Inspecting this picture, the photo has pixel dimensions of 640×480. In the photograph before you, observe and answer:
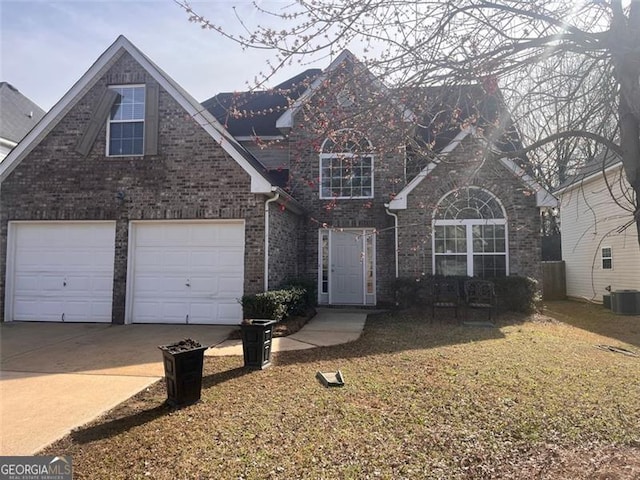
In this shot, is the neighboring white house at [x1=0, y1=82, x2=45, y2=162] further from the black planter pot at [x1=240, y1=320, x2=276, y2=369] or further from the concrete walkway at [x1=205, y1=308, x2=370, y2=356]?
the black planter pot at [x1=240, y1=320, x2=276, y2=369]

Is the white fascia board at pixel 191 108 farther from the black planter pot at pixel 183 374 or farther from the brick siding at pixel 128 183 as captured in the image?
the black planter pot at pixel 183 374

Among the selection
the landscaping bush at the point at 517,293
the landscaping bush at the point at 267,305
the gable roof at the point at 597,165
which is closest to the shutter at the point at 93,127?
the landscaping bush at the point at 267,305

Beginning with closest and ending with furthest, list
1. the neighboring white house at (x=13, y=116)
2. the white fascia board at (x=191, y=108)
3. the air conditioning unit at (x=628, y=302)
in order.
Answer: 1. the white fascia board at (x=191, y=108)
2. the air conditioning unit at (x=628, y=302)
3. the neighboring white house at (x=13, y=116)

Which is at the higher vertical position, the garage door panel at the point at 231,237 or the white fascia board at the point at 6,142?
the white fascia board at the point at 6,142

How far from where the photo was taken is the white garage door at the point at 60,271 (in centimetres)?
995

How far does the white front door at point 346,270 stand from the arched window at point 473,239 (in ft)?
7.76

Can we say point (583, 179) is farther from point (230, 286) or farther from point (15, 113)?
point (15, 113)

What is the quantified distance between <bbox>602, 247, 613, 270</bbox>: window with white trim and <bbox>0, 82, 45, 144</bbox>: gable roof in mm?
22855

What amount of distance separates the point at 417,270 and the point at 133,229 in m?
7.64

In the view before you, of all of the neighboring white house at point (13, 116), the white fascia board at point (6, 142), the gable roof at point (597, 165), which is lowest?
the gable roof at point (597, 165)

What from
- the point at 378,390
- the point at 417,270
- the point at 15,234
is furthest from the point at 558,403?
the point at 15,234

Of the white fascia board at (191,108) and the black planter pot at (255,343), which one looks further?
the white fascia board at (191,108)

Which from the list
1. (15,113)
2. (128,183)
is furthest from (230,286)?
(15,113)

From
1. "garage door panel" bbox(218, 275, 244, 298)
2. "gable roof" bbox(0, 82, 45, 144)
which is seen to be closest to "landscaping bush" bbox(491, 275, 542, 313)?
"garage door panel" bbox(218, 275, 244, 298)
